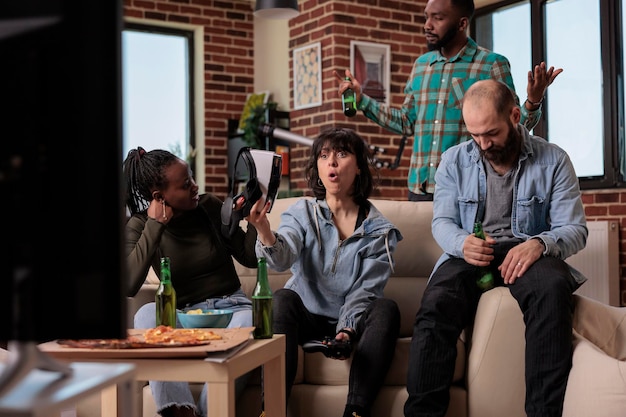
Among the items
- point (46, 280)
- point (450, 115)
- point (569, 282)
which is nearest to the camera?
point (46, 280)

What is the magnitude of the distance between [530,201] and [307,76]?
348cm

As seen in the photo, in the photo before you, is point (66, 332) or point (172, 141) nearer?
point (66, 332)

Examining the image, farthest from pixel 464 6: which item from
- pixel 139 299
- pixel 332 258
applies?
pixel 139 299

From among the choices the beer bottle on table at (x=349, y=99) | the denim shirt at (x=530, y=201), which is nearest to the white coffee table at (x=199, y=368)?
the denim shirt at (x=530, y=201)

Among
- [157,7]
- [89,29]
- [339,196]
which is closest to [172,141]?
[157,7]

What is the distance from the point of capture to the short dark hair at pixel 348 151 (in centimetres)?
299

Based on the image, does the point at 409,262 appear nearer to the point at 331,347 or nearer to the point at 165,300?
the point at 331,347

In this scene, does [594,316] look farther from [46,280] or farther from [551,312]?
[46,280]

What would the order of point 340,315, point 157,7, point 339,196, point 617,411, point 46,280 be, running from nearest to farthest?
point 46,280 → point 617,411 → point 340,315 → point 339,196 → point 157,7

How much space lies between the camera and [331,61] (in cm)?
575

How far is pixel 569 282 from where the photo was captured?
2525 mm

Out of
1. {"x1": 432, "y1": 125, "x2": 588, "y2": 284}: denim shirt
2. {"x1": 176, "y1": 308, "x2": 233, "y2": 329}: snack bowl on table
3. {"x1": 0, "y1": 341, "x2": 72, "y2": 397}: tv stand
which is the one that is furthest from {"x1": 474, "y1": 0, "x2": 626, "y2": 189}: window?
{"x1": 0, "y1": 341, "x2": 72, "y2": 397}: tv stand

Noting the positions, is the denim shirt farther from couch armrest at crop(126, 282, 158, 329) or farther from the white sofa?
couch armrest at crop(126, 282, 158, 329)

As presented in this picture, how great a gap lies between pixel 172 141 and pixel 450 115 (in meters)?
3.66
